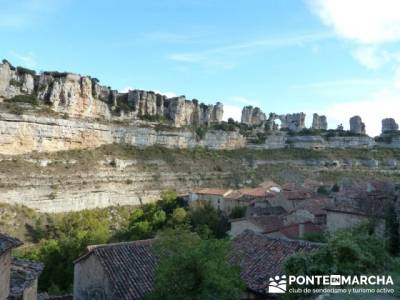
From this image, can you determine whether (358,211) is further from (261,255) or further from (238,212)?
(238,212)

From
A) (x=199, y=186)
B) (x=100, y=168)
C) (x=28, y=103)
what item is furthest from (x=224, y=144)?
(x=28, y=103)

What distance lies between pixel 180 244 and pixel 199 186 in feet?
196

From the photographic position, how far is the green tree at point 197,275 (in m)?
11.9

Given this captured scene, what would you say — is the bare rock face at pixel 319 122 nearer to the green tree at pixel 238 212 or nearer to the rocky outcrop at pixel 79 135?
the rocky outcrop at pixel 79 135

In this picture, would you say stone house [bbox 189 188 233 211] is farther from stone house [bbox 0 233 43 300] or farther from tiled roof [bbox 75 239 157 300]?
stone house [bbox 0 233 43 300]

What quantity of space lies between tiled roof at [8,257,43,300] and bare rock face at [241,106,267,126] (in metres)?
122

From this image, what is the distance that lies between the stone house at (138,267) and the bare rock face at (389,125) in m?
128

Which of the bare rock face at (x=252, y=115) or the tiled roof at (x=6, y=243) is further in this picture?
the bare rock face at (x=252, y=115)

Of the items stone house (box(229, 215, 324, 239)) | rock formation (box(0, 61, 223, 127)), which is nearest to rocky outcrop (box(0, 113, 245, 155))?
rock formation (box(0, 61, 223, 127))

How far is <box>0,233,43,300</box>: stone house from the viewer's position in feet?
35.6

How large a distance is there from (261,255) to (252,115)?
120535mm

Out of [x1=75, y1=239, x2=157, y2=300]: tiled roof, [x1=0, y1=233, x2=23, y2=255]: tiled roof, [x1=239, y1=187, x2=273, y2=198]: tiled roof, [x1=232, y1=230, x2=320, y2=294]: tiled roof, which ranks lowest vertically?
[x1=239, y1=187, x2=273, y2=198]: tiled roof

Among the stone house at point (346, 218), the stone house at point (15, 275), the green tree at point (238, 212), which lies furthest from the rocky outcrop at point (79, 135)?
the stone house at point (346, 218)

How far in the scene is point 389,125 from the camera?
134 metres
